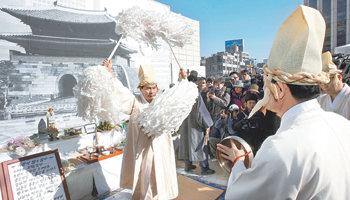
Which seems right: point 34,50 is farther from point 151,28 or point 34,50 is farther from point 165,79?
point 165,79

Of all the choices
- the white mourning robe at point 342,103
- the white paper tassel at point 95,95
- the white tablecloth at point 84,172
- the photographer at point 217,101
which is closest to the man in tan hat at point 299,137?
the white paper tassel at point 95,95

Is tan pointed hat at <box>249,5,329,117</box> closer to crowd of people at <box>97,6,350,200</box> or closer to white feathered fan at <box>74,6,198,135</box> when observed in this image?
crowd of people at <box>97,6,350,200</box>

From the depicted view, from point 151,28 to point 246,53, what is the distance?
274 ft

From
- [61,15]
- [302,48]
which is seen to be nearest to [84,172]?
Result: [302,48]

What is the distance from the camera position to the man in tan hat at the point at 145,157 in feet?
7.59

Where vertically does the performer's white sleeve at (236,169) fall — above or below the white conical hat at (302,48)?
below

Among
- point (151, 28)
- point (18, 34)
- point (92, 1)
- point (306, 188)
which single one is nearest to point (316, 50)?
point (306, 188)

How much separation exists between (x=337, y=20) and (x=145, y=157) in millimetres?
34961

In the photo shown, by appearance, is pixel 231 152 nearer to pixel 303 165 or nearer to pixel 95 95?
pixel 303 165

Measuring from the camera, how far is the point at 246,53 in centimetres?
7794

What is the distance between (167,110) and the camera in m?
1.97

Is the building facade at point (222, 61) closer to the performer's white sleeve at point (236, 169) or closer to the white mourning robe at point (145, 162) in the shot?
the white mourning robe at point (145, 162)

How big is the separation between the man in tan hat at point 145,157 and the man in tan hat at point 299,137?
1.61 metres

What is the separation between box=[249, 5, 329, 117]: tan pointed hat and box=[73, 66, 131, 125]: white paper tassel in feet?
5.11
